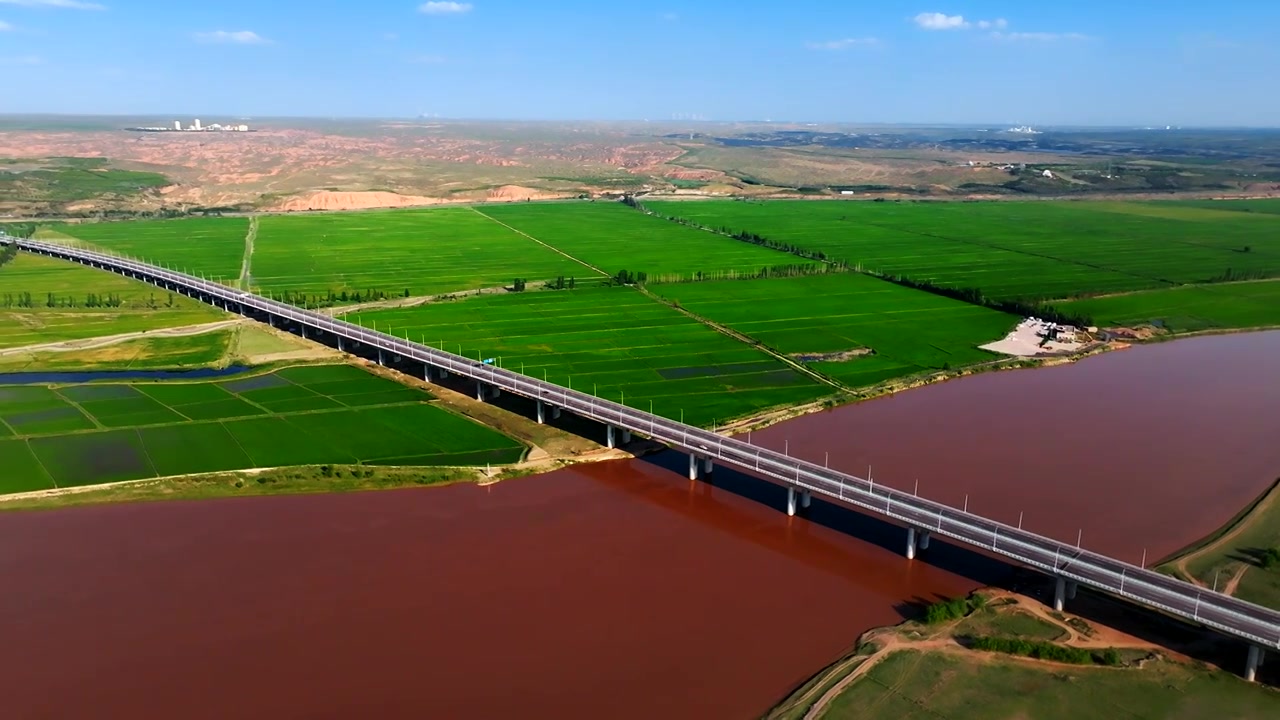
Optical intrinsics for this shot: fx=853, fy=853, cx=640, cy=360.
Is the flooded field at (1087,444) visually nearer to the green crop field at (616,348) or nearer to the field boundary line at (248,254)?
the green crop field at (616,348)

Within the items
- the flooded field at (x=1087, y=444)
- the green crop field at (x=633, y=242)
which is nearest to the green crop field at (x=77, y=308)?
the green crop field at (x=633, y=242)

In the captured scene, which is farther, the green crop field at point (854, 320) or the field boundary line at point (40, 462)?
Answer: the green crop field at point (854, 320)

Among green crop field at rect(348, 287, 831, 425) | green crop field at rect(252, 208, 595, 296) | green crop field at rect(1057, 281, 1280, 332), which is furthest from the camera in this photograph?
green crop field at rect(252, 208, 595, 296)

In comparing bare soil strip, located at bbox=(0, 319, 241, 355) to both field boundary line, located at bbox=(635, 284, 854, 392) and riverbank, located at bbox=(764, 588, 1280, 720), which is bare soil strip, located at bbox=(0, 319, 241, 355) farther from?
riverbank, located at bbox=(764, 588, 1280, 720)

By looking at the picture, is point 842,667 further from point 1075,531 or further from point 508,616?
point 1075,531

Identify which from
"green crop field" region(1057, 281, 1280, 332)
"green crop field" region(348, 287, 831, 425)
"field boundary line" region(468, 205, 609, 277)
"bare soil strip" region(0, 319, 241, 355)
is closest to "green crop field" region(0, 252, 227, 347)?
"bare soil strip" region(0, 319, 241, 355)

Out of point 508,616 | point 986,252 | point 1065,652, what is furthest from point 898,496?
point 986,252
